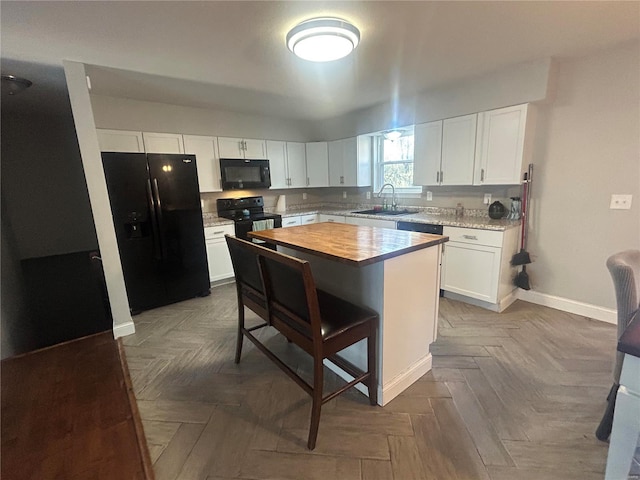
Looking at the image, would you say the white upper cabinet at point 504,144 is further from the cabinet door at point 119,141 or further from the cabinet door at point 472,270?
the cabinet door at point 119,141

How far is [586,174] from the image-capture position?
108 inches

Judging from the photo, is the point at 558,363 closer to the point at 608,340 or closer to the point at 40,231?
the point at 608,340

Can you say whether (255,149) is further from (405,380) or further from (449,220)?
(405,380)

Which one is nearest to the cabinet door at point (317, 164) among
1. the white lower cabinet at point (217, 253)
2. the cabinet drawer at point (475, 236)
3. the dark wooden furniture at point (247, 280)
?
the white lower cabinet at point (217, 253)

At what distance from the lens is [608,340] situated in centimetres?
242

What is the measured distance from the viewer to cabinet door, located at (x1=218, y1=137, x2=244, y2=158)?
13.7 ft

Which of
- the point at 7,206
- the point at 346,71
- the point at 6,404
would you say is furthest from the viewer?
the point at 7,206

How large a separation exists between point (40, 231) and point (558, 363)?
278 inches

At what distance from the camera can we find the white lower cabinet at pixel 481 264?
2.92 metres

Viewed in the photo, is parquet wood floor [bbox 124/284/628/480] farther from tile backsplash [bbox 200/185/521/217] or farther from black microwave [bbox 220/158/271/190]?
black microwave [bbox 220/158/271/190]

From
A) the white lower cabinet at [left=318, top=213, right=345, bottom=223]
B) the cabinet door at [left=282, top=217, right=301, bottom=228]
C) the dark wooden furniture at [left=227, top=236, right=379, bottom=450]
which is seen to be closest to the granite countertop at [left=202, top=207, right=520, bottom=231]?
the white lower cabinet at [left=318, top=213, right=345, bottom=223]

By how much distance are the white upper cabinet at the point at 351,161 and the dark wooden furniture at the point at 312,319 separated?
3088 mm

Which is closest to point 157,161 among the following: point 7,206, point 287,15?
point 287,15

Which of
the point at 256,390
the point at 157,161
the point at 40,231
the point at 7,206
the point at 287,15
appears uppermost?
the point at 287,15
